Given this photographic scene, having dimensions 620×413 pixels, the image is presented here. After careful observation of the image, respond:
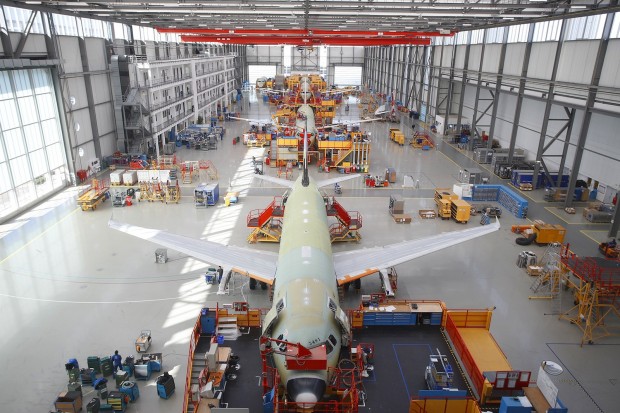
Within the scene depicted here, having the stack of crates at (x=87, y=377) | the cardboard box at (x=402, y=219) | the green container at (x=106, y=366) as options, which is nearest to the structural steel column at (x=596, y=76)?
the cardboard box at (x=402, y=219)

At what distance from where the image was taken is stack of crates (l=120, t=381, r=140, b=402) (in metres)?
16.8

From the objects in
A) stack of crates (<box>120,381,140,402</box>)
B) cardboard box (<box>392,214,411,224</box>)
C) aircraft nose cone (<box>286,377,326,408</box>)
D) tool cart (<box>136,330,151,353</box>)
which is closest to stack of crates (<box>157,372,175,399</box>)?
stack of crates (<box>120,381,140,402</box>)

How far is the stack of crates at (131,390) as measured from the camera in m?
16.8

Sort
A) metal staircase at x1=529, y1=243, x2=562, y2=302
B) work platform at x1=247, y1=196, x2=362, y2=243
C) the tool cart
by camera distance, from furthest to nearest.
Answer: work platform at x1=247, y1=196, x2=362, y2=243 < metal staircase at x1=529, y1=243, x2=562, y2=302 < the tool cart

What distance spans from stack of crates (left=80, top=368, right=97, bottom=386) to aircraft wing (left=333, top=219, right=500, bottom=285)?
39.5 ft

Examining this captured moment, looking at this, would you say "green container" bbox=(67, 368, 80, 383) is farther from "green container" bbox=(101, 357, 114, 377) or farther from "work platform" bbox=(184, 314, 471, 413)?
"work platform" bbox=(184, 314, 471, 413)

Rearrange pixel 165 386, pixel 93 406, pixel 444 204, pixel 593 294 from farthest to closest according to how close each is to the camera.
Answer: pixel 444 204, pixel 593 294, pixel 165 386, pixel 93 406

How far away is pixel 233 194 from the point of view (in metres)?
39.2

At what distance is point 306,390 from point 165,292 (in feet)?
47.0

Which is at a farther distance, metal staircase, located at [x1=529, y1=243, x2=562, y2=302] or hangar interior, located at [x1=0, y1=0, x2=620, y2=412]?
metal staircase, located at [x1=529, y1=243, x2=562, y2=302]

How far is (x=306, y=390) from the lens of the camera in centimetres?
1305

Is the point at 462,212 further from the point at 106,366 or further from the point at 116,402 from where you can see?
the point at 116,402

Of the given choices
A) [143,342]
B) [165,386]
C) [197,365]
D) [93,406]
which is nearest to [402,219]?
[197,365]

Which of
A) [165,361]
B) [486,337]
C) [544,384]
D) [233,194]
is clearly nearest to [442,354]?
[486,337]
